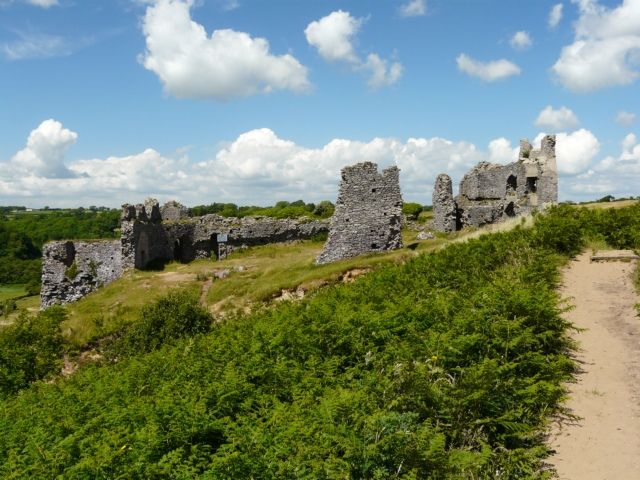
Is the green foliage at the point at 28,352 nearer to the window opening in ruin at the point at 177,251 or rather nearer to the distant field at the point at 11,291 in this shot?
the window opening in ruin at the point at 177,251

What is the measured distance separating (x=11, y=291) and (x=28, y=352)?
218 feet

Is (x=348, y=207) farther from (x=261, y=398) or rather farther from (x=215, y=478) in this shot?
(x=215, y=478)

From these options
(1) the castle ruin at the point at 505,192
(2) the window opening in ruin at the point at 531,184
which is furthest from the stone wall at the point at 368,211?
(2) the window opening in ruin at the point at 531,184

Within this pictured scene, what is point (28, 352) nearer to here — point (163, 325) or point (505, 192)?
point (163, 325)

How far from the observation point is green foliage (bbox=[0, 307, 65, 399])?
18672 mm

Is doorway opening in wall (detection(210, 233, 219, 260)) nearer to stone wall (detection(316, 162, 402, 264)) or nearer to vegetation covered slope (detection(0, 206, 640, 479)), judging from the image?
stone wall (detection(316, 162, 402, 264))

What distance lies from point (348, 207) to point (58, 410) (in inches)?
727

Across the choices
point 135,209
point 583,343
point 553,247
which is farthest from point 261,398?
point 135,209

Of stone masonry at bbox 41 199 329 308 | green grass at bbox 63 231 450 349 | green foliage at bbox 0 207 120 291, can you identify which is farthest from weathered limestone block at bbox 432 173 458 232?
green foliage at bbox 0 207 120 291

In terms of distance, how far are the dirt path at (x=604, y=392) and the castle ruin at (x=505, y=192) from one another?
21.3m

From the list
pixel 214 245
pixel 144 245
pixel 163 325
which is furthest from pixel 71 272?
pixel 163 325

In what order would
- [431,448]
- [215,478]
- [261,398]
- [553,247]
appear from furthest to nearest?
[553,247] → [261,398] → [431,448] → [215,478]

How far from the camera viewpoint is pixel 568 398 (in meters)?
7.98

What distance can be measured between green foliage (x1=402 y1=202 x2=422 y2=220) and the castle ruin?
14.6 feet
